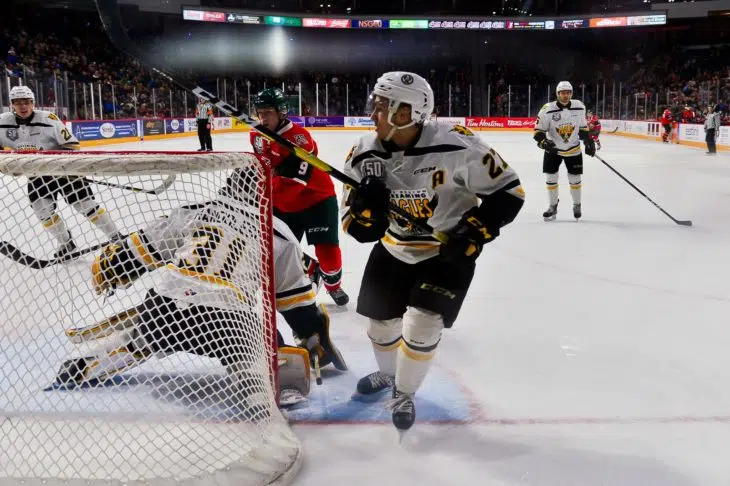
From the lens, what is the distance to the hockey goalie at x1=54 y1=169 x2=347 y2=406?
227 centimetres

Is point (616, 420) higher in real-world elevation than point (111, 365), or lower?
lower

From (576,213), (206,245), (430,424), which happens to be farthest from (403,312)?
(576,213)

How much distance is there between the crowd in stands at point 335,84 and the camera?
672 inches

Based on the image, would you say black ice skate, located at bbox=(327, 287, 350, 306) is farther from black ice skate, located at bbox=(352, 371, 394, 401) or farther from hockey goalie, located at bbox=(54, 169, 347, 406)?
hockey goalie, located at bbox=(54, 169, 347, 406)

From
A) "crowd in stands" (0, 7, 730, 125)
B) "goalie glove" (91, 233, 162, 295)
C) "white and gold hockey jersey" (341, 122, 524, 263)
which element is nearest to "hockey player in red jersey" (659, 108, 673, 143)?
"crowd in stands" (0, 7, 730, 125)

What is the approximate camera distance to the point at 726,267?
4863 mm

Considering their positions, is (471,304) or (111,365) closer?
(111,365)

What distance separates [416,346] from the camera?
7.66 feet

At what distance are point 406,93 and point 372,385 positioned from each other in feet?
3.45

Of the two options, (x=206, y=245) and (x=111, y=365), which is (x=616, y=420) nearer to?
(x=206, y=245)

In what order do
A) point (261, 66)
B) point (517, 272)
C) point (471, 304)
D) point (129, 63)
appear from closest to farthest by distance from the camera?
point (471, 304), point (517, 272), point (129, 63), point (261, 66)

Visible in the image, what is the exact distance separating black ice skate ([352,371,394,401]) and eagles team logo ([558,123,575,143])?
4.79m

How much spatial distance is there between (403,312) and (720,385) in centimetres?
129

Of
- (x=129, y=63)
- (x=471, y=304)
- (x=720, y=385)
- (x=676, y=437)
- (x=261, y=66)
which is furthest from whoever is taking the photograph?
(x=261, y=66)
